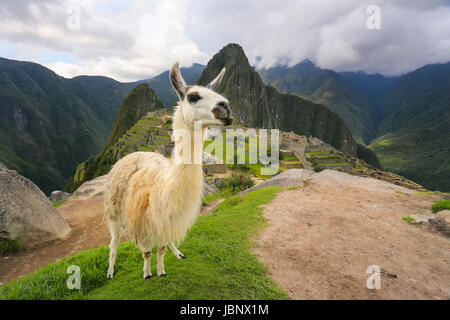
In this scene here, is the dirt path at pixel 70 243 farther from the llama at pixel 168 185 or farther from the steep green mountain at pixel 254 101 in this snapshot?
the steep green mountain at pixel 254 101

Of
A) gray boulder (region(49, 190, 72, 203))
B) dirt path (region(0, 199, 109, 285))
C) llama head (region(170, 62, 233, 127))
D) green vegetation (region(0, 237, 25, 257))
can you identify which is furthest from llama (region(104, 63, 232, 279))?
gray boulder (region(49, 190, 72, 203))

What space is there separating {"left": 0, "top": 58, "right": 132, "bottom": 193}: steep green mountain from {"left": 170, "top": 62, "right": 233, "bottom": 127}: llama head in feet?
379

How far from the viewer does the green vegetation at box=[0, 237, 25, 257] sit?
255 inches

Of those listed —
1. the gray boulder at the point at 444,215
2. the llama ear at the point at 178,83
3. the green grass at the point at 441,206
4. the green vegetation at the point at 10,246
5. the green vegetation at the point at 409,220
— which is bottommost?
the green vegetation at the point at 10,246

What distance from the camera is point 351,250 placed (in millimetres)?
4613

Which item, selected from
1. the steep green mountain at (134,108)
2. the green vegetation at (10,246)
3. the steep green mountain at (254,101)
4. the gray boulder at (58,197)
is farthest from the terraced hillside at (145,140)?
the steep green mountain at (254,101)

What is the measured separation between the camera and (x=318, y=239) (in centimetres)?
505

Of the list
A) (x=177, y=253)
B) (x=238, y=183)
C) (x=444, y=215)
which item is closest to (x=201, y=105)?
(x=177, y=253)

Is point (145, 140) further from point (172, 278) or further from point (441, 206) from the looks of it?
point (441, 206)

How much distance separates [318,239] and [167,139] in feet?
120

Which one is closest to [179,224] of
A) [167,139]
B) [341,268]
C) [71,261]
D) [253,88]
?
[71,261]

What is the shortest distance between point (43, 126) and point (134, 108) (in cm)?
8794

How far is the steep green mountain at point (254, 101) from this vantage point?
146 metres

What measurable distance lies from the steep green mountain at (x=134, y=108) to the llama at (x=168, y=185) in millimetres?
102874
